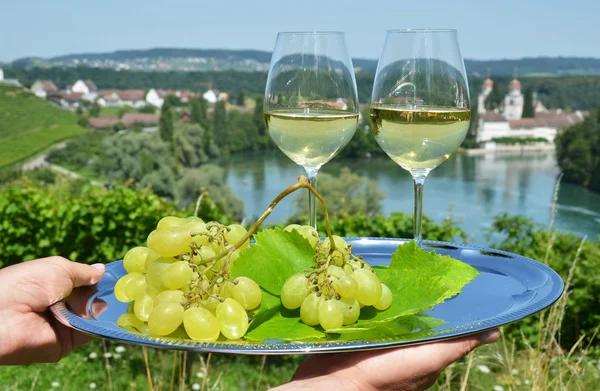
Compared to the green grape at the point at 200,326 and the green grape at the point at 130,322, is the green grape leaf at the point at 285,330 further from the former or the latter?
the green grape at the point at 130,322

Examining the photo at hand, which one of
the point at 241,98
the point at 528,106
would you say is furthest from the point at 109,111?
the point at 528,106

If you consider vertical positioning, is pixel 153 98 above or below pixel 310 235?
below

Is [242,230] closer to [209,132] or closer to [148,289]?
[148,289]

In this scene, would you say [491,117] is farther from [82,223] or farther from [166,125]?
[82,223]

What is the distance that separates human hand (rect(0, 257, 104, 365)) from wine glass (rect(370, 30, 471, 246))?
744 millimetres

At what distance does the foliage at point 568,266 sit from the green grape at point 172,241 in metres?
4.44

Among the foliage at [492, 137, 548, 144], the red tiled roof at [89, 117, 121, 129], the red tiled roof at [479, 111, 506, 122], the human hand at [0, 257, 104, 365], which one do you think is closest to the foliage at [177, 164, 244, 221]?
the red tiled roof at [89, 117, 121, 129]

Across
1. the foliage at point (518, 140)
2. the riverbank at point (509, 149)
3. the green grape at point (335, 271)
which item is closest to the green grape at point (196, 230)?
the green grape at point (335, 271)

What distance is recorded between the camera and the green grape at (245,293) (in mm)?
1167

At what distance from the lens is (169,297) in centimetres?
114

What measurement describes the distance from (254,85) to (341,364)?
7188 centimetres

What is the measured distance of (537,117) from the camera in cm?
6644

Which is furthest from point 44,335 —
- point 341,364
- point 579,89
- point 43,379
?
point 579,89

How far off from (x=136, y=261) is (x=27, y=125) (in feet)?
186
